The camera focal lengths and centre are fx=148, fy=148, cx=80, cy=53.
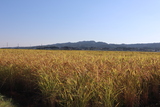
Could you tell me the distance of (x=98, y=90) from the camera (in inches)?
104

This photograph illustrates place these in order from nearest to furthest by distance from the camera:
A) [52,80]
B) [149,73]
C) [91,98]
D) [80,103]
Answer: [80,103], [91,98], [52,80], [149,73]

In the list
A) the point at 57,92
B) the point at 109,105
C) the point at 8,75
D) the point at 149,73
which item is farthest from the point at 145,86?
the point at 8,75

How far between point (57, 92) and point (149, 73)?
2187 mm

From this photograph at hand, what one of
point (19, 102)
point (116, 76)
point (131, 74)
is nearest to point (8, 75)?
point (19, 102)

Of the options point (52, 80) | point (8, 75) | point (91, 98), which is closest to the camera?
point (91, 98)

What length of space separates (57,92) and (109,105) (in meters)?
1.01

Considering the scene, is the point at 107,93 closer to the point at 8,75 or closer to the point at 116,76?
the point at 116,76

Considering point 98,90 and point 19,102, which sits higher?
point 98,90

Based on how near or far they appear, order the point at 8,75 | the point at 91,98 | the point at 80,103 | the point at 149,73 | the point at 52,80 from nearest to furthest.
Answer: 1. the point at 80,103
2. the point at 91,98
3. the point at 52,80
4. the point at 149,73
5. the point at 8,75

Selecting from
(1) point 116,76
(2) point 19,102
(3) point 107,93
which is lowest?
(2) point 19,102

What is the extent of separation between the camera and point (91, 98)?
2.76 metres

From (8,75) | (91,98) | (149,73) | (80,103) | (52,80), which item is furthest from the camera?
(8,75)

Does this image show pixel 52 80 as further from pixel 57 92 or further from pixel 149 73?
pixel 149 73

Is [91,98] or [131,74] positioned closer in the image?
[91,98]
